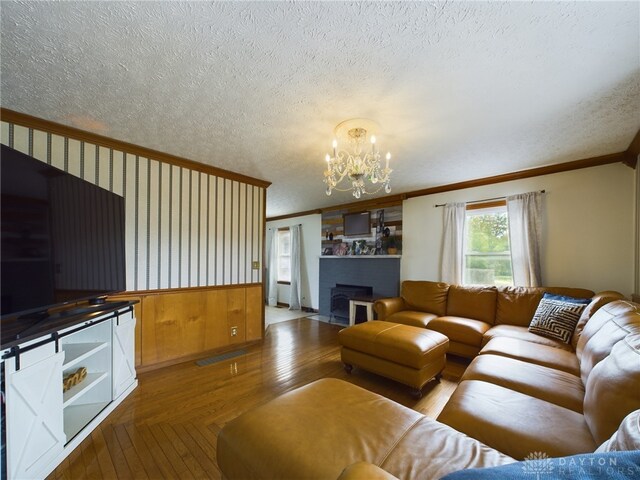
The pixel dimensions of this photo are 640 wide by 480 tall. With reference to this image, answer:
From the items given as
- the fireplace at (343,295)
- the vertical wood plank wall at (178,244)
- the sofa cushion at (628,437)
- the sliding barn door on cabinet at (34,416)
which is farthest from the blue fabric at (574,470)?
the fireplace at (343,295)

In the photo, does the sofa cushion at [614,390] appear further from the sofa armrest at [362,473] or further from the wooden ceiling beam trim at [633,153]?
the wooden ceiling beam trim at [633,153]

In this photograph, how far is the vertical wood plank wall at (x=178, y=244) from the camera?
245 cm

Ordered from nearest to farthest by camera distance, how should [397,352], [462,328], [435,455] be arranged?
[435,455], [397,352], [462,328]

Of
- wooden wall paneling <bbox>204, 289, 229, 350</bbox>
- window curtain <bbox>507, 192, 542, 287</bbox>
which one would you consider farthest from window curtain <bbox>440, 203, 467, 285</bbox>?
wooden wall paneling <bbox>204, 289, 229, 350</bbox>

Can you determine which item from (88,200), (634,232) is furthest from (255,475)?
(634,232)

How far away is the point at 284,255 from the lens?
6.78m

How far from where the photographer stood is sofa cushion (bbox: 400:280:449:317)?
3.55 m

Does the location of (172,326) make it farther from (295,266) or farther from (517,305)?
(517,305)

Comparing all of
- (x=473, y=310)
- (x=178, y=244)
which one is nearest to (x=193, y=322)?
(x=178, y=244)

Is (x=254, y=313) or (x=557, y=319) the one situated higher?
(x=557, y=319)

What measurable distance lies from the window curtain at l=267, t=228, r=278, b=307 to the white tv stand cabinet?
461cm

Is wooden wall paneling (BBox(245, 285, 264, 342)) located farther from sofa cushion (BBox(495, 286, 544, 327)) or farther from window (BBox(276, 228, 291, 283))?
sofa cushion (BBox(495, 286, 544, 327))

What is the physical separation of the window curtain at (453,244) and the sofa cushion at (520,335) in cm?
104

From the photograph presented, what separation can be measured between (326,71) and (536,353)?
2.54 m
